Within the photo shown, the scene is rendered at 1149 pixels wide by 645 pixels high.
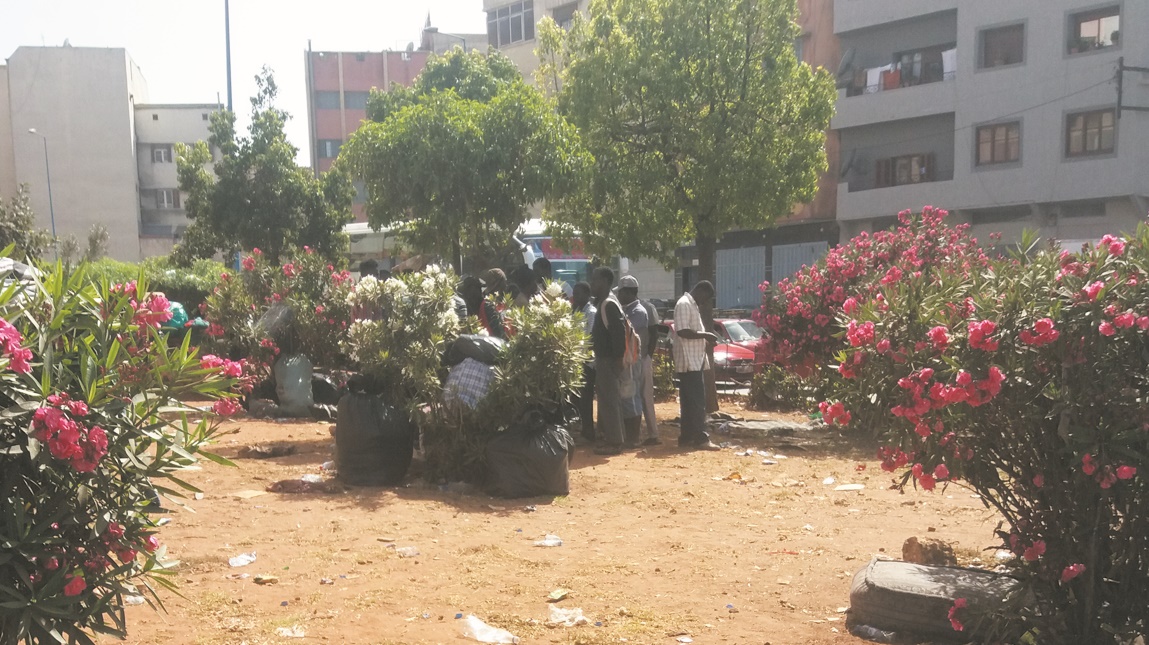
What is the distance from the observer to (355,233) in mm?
30406

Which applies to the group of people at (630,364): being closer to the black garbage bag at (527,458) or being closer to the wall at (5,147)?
the black garbage bag at (527,458)

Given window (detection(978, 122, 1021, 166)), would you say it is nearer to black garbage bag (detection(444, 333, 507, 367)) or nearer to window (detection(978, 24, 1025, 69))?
window (detection(978, 24, 1025, 69))

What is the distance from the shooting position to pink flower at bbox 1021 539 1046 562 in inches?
155

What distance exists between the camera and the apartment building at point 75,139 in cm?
4762

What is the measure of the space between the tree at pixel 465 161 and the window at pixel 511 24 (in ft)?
82.8

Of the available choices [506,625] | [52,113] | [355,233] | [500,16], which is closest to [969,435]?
[506,625]

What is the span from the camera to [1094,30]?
25.5 metres

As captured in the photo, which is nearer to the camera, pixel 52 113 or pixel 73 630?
pixel 73 630

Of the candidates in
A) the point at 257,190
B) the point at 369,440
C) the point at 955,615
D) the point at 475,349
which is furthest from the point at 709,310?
the point at 257,190

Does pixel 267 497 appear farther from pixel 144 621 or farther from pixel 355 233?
pixel 355 233

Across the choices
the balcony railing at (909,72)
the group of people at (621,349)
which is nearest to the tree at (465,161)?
the group of people at (621,349)

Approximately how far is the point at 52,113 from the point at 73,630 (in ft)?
169

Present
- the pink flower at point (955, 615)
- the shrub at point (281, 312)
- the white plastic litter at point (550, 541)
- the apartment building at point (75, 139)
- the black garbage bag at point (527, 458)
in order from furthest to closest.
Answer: the apartment building at point (75, 139) < the shrub at point (281, 312) < the black garbage bag at point (527, 458) < the white plastic litter at point (550, 541) < the pink flower at point (955, 615)

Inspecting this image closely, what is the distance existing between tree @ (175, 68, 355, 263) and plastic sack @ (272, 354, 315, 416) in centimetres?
1345
